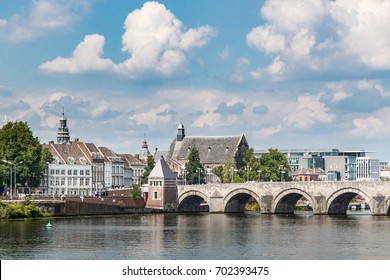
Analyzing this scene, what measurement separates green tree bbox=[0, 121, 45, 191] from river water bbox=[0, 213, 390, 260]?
1667 cm

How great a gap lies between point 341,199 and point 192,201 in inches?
955

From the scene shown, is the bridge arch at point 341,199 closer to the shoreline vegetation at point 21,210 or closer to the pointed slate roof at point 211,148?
the shoreline vegetation at point 21,210

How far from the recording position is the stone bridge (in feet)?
374

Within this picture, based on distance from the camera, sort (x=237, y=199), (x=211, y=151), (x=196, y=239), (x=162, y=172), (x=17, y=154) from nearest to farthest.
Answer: (x=196, y=239), (x=17, y=154), (x=237, y=199), (x=162, y=172), (x=211, y=151)

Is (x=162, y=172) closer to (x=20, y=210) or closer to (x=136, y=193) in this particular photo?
(x=136, y=193)

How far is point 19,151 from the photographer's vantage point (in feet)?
391

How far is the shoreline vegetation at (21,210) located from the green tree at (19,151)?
42.0 ft

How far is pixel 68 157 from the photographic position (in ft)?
497

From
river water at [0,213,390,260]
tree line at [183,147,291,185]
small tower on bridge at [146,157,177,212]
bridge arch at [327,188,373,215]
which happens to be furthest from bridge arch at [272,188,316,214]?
tree line at [183,147,291,185]

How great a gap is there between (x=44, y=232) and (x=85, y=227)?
29.2ft

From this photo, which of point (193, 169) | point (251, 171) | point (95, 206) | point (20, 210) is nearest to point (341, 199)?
point (95, 206)
